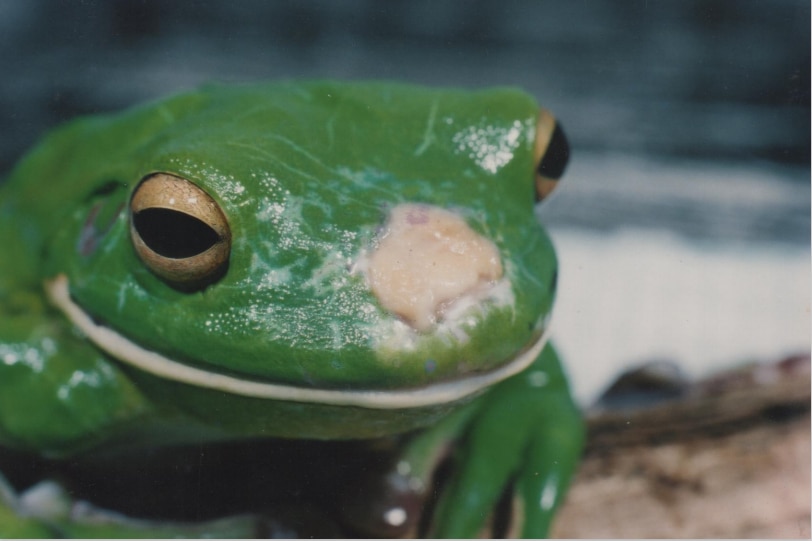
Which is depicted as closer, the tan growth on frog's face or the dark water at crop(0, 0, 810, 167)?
the tan growth on frog's face

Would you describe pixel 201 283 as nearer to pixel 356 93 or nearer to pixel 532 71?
pixel 356 93

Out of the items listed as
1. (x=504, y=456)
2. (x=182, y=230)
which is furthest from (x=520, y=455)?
(x=182, y=230)

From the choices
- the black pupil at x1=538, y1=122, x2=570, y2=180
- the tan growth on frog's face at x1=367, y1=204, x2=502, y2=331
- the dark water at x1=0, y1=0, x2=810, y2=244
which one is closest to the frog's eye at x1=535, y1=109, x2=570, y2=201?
the black pupil at x1=538, y1=122, x2=570, y2=180

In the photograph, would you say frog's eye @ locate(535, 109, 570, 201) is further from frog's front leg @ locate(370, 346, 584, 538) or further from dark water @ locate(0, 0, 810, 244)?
dark water @ locate(0, 0, 810, 244)

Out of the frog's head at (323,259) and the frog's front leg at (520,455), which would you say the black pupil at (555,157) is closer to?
the frog's head at (323,259)

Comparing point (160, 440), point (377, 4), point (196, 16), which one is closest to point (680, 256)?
point (377, 4)

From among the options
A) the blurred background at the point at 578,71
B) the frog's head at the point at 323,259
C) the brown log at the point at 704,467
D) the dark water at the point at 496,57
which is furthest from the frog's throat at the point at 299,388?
the dark water at the point at 496,57
